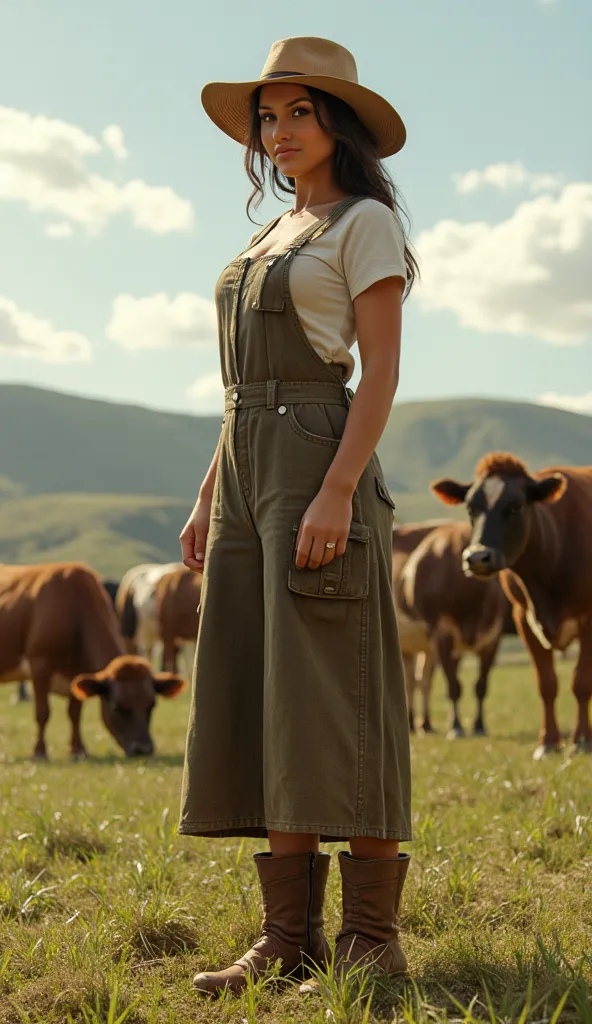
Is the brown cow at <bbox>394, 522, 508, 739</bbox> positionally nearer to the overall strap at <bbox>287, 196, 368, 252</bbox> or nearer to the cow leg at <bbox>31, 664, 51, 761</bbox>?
the cow leg at <bbox>31, 664, 51, 761</bbox>

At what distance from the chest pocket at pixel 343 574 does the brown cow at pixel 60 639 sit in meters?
8.41

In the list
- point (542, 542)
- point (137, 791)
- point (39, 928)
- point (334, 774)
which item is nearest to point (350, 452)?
point (334, 774)

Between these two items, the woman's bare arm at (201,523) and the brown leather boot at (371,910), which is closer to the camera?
the brown leather boot at (371,910)

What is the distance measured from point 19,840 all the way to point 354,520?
9.57 ft

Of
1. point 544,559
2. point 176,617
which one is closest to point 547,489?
point 544,559

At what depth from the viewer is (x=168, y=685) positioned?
452 inches

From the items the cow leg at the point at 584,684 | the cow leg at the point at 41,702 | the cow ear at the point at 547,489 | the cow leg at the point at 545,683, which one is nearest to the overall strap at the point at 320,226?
the cow ear at the point at 547,489

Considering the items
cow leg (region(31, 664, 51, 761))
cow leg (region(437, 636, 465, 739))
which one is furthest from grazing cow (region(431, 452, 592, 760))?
cow leg (region(31, 664, 51, 761))

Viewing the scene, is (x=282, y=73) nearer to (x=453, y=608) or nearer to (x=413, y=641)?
(x=453, y=608)

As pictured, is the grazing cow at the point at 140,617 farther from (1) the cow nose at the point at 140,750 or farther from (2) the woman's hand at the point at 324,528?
(2) the woman's hand at the point at 324,528

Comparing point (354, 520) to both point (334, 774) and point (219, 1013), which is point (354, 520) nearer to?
point (334, 774)

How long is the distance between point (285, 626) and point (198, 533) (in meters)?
0.79

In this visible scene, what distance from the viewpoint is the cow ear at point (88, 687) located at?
10852mm

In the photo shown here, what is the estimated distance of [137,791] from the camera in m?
7.47
